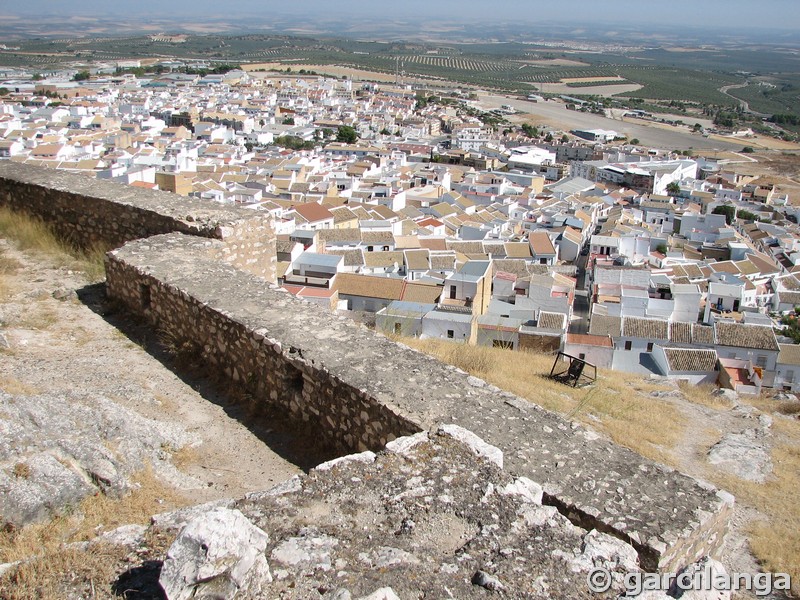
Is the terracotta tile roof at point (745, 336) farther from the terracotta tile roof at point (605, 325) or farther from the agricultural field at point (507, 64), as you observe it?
the agricultural field at point (507, 64)

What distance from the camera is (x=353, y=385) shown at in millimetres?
3303

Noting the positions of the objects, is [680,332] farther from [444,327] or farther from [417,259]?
[417,259]

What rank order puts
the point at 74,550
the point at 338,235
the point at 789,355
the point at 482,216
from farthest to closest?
the point at 482,216
the point at 338,235
the point at 789,355
the point at 74,550

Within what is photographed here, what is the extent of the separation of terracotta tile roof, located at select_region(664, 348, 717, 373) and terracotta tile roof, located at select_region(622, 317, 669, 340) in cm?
139

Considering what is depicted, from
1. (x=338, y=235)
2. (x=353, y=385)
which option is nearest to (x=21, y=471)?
(x=353, y=385)

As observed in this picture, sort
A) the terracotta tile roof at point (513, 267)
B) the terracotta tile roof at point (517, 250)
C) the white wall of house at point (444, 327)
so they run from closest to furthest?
the white wall of house at point (444, 327)
the terracotta tile roof at point (513, 267)
the terracotta tile roof at point (517, 250)

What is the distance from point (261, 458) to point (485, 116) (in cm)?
7935

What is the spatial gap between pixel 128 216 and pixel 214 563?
15.8 feet

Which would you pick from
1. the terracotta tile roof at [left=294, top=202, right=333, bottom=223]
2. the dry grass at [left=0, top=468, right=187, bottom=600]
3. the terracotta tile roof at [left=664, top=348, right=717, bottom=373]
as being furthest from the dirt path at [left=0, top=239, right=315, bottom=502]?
the terracotta tile roof at [left=294, top=202, right=333, bottom=223]

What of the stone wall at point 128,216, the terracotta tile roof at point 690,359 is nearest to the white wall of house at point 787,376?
the terracotta tile roof at point 690,359

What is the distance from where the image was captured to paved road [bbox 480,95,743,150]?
7040 centimetres

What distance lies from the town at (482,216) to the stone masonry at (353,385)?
167 centimetres

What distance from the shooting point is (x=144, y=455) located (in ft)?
10.2

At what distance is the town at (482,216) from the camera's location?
59.7 ft
